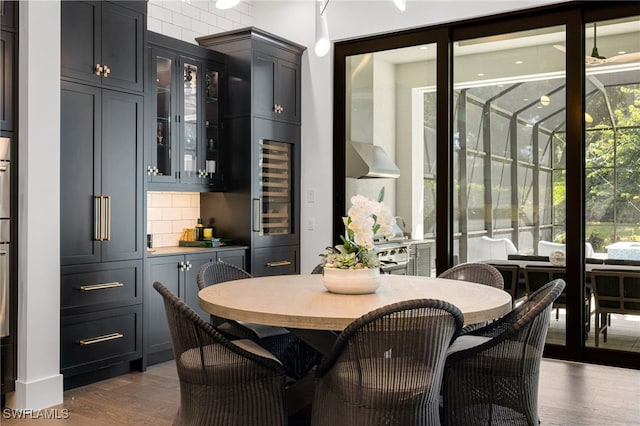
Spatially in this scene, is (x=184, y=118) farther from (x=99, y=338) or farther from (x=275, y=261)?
(x=99, y=338)

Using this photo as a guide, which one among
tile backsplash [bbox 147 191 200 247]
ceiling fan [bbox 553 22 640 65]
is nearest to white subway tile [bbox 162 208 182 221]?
tile backsplash [bbox 147 191 200 247]

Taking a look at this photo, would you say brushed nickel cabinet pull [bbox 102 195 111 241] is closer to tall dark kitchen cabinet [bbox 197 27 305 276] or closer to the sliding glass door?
tall dark kitchen cabinet [bbox 197 27 305 276]

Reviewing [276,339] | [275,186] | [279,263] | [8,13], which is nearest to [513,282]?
[279,263]

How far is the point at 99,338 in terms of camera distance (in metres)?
4.03

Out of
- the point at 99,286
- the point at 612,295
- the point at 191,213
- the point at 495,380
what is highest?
the point at 191,213

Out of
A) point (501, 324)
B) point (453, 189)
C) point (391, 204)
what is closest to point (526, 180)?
point (453, 189)

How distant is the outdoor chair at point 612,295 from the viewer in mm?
4535

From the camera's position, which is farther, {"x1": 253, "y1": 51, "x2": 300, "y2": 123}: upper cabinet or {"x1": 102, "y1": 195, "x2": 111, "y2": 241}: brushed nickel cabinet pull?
{"x1": 253, "y1": 51, "x2": 300, "y2": 123}: upper cabinet

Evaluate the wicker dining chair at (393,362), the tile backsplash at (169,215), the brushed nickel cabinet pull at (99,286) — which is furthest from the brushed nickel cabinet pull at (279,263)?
the wicker dining chair at (393,362)

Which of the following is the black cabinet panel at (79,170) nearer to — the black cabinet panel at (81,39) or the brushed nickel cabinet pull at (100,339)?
the black cabinet panel at (81,39)

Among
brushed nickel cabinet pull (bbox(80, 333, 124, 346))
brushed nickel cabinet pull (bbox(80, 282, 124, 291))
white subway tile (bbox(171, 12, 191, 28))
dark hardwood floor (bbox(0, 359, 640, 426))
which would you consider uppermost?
white subway tile (bbox(171, 12, 191, 28))

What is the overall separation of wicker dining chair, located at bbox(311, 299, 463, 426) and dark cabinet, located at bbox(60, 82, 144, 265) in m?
2.23

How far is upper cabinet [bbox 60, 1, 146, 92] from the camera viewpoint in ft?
12.7

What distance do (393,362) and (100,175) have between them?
257 cm
